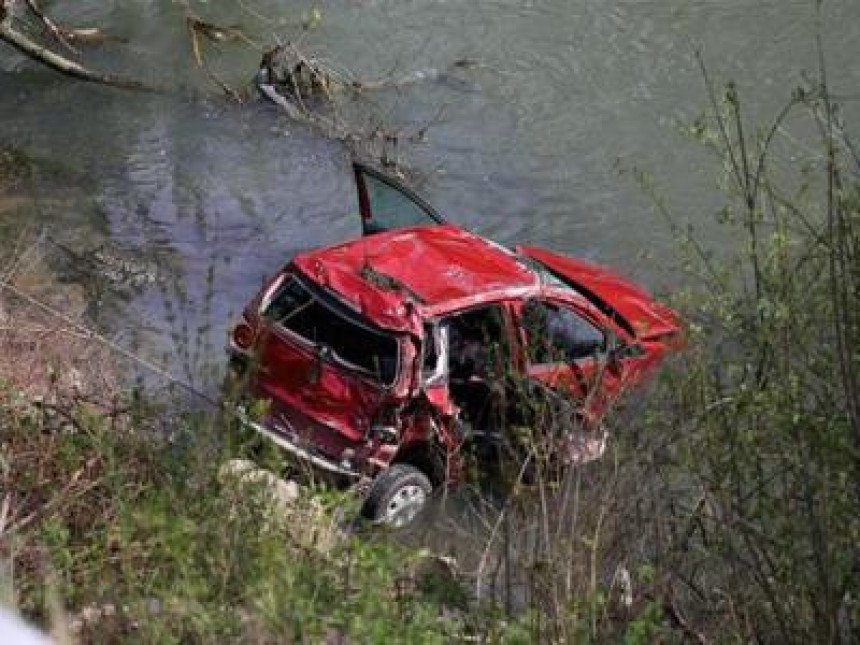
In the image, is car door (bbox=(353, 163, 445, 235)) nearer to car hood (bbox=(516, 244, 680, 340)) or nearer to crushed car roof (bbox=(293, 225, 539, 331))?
crushed car roof (bbox=(293, 225, 539, 331))

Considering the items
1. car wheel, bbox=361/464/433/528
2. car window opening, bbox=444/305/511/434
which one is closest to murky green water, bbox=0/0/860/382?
car window opening, bbox=444/305/511/434

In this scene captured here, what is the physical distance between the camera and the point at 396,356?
8164 millimetres

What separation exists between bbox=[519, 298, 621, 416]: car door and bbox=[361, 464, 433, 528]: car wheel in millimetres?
990

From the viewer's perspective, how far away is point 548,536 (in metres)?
4.98

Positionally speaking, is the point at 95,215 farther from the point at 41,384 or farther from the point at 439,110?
the point at 41,384

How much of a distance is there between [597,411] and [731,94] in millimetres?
2124

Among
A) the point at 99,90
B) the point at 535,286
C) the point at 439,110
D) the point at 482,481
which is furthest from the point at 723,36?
the point at 482,481

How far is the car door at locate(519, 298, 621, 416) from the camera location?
7688 millimetres

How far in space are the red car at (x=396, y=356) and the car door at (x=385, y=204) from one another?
1065mm

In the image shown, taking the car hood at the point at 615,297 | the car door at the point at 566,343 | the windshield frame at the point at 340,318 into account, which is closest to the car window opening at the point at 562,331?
the car door at the point at 566,343

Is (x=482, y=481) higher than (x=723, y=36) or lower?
lower

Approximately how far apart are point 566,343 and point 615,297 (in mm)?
1084

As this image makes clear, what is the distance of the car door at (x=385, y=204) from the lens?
396 inches

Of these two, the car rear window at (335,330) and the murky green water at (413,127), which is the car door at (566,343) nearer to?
the car rear window at (335,330)
